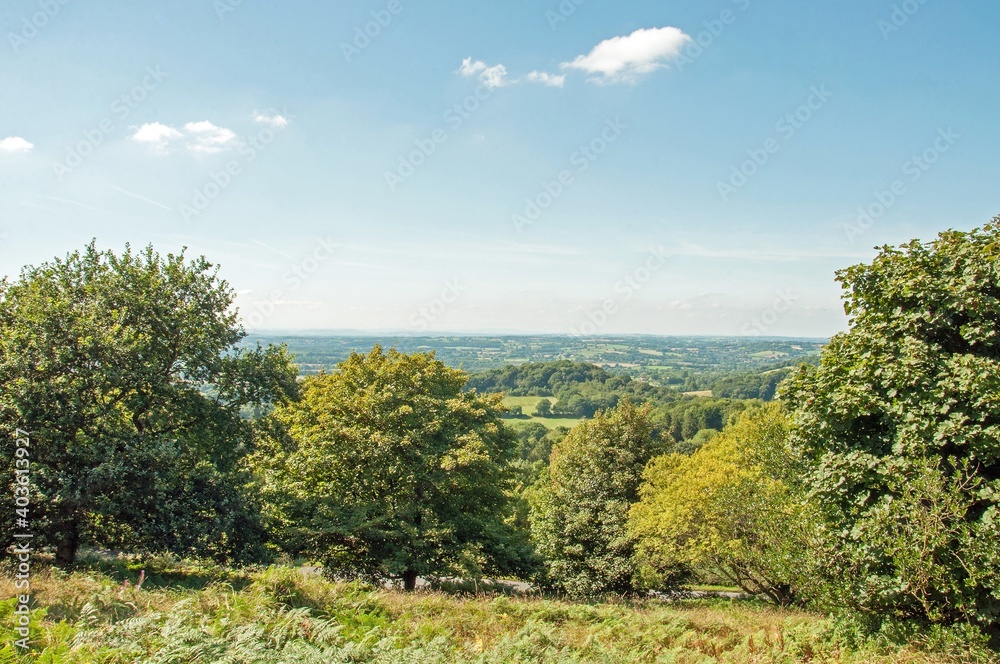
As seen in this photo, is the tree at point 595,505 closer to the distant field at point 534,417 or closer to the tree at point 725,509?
the tree at point 725,509

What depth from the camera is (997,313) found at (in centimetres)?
962

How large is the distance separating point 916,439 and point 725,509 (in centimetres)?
1563

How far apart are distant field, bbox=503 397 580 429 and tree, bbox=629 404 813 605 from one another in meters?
85.3

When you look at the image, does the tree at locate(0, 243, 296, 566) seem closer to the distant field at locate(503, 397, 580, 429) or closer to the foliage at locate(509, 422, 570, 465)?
the foliage at locate(509, 422, 570, 465)

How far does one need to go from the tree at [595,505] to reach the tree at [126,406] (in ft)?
63.4

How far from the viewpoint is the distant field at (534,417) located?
131 meters

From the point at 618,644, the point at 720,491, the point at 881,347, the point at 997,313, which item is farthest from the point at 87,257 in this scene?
the point at 720,491

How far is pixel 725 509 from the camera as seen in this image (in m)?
23.8

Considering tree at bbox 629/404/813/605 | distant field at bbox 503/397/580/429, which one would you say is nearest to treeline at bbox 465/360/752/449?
distant field at bbox 503/397/580/429

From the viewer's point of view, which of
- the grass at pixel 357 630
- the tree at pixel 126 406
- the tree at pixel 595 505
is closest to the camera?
the grass at pixel 357 630

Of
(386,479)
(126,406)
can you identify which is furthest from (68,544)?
(386,479)

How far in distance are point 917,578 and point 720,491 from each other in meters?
15.6

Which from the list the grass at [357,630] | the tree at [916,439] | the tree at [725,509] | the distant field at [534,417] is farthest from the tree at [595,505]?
the distant field at [534,417]

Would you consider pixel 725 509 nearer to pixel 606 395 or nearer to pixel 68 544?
pixel 68 544
